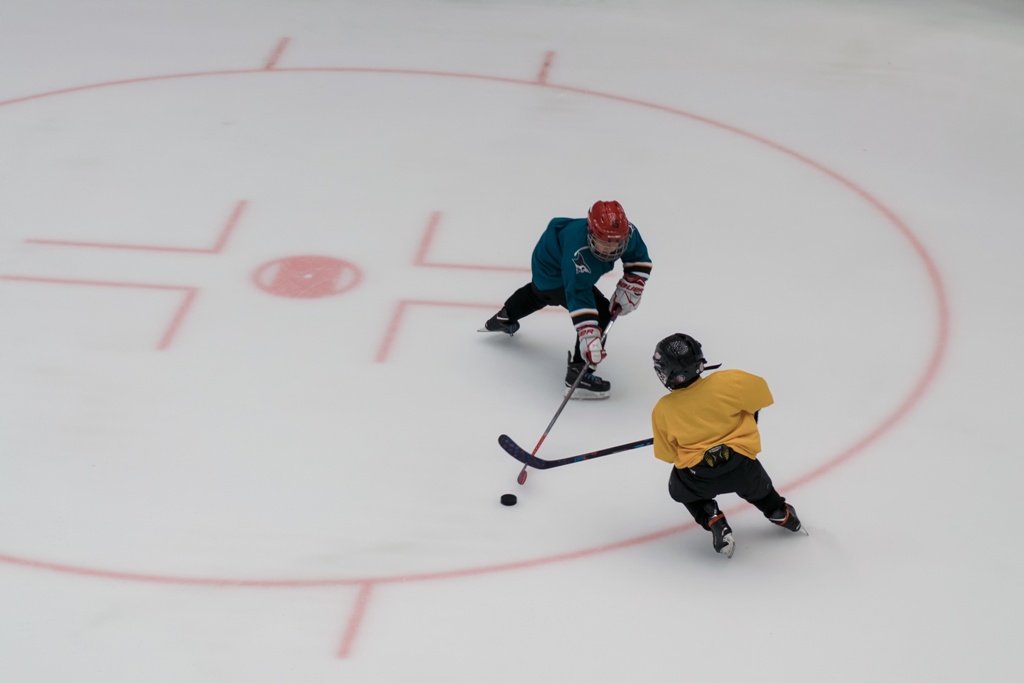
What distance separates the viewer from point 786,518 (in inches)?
212

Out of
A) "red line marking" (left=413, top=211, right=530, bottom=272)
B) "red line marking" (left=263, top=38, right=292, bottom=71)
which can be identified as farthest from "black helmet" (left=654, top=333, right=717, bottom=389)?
"red line marking" (left=263, top=38, right=292, bottom=71)

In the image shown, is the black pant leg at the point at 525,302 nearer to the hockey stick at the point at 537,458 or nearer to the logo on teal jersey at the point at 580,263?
the logo on teal jersey at the point at 580,263

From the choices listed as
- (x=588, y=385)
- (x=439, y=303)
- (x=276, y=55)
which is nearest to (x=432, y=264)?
(x=439, y=303)

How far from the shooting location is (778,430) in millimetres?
6215

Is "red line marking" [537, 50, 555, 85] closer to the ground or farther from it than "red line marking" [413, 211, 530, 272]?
farther from it

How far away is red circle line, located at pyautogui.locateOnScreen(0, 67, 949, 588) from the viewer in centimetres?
528

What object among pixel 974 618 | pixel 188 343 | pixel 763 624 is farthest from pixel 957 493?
pixel 188 343

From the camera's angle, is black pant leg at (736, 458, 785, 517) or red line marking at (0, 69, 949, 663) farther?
red line marking at (0, 69, 949, 663)

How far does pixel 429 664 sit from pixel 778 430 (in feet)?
7.13

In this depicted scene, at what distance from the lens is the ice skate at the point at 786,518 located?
538cm

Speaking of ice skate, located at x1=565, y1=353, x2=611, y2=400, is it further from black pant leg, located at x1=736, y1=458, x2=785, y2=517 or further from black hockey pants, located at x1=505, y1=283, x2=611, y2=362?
black pant leg, located at x1=736, y1=458, x2=785, y2=517

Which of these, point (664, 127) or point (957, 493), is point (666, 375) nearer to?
point (957, 493)

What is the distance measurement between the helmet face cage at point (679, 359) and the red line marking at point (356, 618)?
1.44 m

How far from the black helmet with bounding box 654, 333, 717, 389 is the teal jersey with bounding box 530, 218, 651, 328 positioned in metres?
1.00
